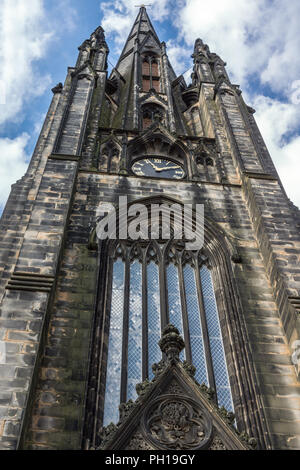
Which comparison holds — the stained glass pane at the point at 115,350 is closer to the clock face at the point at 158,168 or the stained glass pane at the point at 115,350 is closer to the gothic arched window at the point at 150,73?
the clock face at the point at 158,168

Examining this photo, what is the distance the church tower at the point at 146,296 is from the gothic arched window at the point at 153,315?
30mm

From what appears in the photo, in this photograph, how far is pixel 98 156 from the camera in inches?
585

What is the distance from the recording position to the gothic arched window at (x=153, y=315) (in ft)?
28.9

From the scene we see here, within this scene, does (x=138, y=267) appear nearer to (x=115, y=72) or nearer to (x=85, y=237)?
(x=85, y=237)

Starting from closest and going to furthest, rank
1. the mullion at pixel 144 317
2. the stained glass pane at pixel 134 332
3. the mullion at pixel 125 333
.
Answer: the mullion at pixel 125 333, the stained glass pane at pixel 134 332, the mullion at pixel 144 317

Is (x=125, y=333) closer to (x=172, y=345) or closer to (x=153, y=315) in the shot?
(x=153, y=315)

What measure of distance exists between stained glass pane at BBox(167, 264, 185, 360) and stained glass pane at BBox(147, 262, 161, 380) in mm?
250

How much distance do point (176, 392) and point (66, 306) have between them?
281cm

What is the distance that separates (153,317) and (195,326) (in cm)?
82

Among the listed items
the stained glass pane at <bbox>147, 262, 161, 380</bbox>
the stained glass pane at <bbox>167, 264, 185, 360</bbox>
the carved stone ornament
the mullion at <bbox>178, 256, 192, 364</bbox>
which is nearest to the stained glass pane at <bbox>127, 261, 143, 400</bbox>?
the stained glass pane at <bbox>147, 262, 161, 380</bbox>

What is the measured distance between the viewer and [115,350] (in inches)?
363

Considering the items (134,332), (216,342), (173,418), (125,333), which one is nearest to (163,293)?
(134,332)

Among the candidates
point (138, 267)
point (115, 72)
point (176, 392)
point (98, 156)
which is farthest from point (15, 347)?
point (115, 72)

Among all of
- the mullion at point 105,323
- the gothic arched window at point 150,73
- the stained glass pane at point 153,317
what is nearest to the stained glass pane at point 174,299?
the stained glass pane at point 153,317
